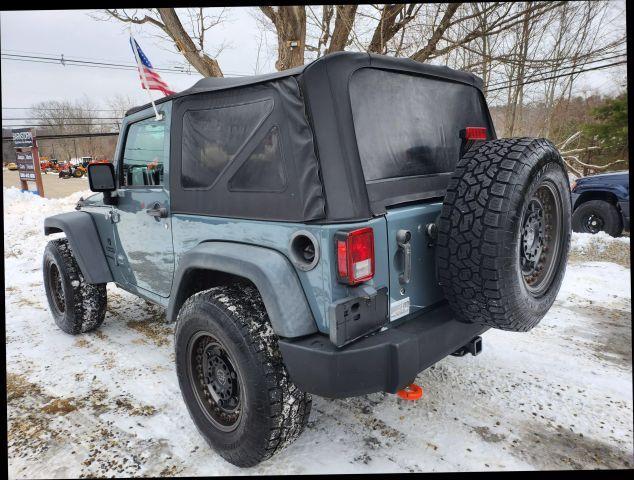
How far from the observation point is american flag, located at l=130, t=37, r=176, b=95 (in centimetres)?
343

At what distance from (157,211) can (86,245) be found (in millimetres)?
1395

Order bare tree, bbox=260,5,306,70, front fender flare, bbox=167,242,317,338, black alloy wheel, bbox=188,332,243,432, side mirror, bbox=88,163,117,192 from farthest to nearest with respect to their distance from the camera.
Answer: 1. bare tree, bbox=260,5,306,70
2. side mirror, bbox=88,163,117,192
3. black alloy wheel, bbox=188,332,243,432
4. front fender flare, bbox=167,242,317,338

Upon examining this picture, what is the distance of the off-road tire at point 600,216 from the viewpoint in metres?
7.43

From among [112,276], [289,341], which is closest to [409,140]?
[289,341]

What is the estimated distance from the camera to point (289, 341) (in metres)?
1.97

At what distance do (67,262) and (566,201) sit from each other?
13.6ft

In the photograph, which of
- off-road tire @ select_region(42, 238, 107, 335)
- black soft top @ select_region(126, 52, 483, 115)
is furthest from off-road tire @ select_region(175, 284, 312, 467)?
off-road tire @ select_region(42, 238, 107, 335)

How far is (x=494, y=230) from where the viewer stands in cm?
196

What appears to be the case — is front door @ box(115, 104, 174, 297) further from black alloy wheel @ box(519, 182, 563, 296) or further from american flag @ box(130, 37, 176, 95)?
black alloy wheel @ box(519, 182, 563, 296)

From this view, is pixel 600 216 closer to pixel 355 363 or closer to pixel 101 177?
pixel 355 363

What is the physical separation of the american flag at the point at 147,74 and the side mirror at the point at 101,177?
73 centimetres

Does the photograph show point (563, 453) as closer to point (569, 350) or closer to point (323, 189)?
point (569, 350)

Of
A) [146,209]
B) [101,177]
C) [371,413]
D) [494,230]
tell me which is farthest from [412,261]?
[101,177]

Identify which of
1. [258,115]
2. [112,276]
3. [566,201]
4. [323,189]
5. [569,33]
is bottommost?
[112,276]
